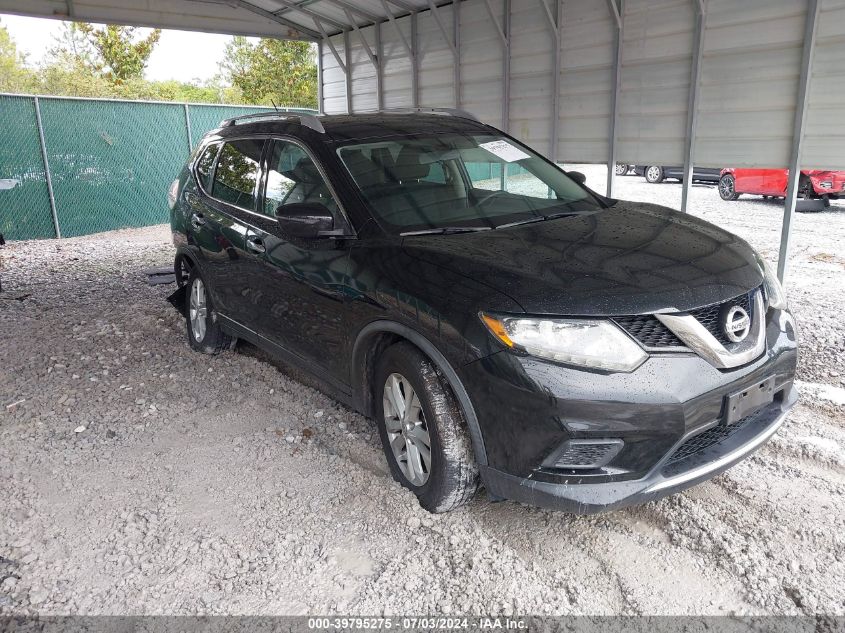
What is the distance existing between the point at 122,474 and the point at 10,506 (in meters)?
0.52

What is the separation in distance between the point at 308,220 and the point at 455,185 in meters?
0.91

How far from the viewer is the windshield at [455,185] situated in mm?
3357

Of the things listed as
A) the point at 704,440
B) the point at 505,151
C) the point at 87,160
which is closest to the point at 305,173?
the point at 505,151

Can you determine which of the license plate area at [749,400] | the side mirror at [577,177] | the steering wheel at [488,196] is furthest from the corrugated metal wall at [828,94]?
the license plate area at [749,400]

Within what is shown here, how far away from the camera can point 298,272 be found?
363 cm

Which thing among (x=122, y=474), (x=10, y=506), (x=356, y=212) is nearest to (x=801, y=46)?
(x=356, y=212)

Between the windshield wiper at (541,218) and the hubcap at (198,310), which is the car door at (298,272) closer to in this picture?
the windshield wiper at (541,218)

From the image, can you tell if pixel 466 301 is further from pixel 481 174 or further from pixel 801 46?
pixel 801 46

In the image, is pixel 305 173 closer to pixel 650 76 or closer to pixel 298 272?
pixel 298 272

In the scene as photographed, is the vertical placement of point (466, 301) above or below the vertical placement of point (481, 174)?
below

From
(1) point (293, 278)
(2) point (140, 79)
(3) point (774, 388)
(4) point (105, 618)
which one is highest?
(2) point (140, 79)

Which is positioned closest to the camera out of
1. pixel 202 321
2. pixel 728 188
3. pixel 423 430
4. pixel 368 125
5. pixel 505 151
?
pixel 423 430

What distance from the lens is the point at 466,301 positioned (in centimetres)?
261

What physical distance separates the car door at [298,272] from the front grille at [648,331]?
55.3 inches
